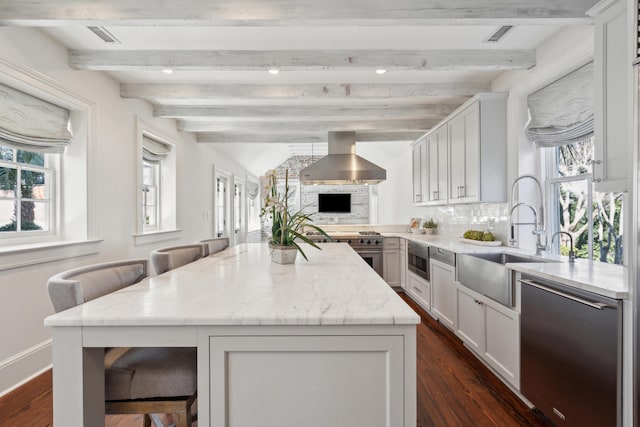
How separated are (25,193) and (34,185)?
0.38 feet

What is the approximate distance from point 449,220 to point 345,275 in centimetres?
321

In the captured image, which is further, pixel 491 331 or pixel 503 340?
pixel 491 331

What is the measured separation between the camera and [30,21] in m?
1.84

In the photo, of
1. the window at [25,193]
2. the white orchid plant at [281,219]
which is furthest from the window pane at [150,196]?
the white orchid plant at [281,219]

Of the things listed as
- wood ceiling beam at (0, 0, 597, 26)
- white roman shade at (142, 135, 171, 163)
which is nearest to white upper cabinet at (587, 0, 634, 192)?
wood ceiling beam at (0, 0, 597, 26)

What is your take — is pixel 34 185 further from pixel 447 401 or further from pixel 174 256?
pixel 447 401

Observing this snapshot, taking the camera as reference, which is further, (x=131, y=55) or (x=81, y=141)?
(x=81, y=141)

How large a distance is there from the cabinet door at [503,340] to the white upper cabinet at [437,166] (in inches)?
70.8

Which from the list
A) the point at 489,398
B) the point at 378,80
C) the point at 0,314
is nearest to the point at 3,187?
the point at 0,314

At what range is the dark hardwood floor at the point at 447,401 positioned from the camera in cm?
178

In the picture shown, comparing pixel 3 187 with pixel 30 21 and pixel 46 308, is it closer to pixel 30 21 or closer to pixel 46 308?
pixel 46 308

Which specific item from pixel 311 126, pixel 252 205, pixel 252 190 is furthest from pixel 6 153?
pixel 252 205

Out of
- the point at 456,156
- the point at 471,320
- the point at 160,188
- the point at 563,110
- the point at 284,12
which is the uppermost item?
the point at 284,12

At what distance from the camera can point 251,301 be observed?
1142 mm
